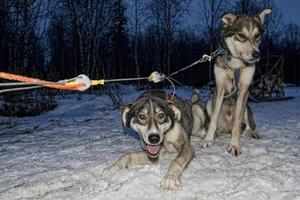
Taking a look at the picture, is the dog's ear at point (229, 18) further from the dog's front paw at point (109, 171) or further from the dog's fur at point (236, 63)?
the dog's front paw at point (109, 171)

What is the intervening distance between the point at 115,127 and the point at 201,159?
8.94 feet

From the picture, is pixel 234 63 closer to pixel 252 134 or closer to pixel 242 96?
pixel 242 96

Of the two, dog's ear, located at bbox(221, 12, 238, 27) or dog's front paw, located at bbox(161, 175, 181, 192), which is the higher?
dog's ear, located at bbox(221, 12, 238, 27)

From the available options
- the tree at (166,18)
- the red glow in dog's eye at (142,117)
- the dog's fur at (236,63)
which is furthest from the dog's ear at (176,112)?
the tree at (166,18)

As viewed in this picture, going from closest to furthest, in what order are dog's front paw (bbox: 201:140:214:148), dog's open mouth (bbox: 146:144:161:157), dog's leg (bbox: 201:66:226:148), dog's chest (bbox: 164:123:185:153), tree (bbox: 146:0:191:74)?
dog's open mouth (bbox: 146:144:161:157), dog's chest (bbox: 164:123:185:153), dog's front paw (bbox: 201:140:214:148), dog's leg (bbox: 201:66:226:148), tree (bbox: 146:0:191:74)

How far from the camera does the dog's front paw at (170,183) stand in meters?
3.19

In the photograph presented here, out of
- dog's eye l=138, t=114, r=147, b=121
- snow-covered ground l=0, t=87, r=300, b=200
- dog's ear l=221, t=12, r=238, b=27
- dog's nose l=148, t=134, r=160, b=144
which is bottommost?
snow-covered ground l=0, t=87, r=300, b=200

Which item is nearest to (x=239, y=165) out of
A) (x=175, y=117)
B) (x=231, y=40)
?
(x=175, y=117)

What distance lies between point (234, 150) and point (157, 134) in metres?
1.12

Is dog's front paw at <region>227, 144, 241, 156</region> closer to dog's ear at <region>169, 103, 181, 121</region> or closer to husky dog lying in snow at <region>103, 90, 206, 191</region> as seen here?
husky dog lying in snow at <region>103, 90, 206, 191</region>

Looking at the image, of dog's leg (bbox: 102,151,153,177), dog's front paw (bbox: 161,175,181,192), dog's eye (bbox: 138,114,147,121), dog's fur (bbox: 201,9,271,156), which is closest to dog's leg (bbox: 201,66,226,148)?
dog's fur (bbox: 201,9,271,156)

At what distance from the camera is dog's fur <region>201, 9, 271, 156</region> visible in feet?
14.9

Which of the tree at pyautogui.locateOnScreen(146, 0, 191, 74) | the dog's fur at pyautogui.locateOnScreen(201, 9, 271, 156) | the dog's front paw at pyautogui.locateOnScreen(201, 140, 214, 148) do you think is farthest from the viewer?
the tree at pyautogui.locateOnScreen(146, 0, 191, 74)

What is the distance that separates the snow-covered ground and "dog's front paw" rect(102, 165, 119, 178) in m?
0.06
